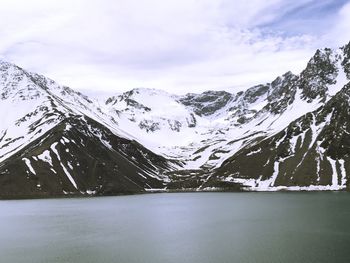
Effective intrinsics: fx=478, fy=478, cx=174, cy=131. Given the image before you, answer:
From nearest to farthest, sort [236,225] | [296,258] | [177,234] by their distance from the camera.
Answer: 1. [296,258]
2. [177,234]
3. [236,225]

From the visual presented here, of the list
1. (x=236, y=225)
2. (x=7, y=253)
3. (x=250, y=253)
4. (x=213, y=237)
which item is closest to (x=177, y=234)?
(x=213, y=237)

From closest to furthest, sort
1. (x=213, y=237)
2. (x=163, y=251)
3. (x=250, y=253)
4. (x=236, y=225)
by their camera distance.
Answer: (x=250, y=253) < (x=163, y=251) < (x=213, y=237) < (x=236, y=225)

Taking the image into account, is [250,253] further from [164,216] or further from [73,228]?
[164,216]

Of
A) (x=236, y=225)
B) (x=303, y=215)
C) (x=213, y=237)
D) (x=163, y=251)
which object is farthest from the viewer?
(x=303, y=215)

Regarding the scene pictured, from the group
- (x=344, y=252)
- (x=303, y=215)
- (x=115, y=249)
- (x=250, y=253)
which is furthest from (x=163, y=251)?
(x=303, y=215)

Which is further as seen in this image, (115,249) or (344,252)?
(115,249)

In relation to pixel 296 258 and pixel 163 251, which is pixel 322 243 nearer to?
pixel 296 258
